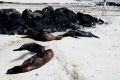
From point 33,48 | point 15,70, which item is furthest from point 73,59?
point 15,70

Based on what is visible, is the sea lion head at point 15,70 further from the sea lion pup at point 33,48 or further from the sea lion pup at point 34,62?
the sea lion pup at point 33,48

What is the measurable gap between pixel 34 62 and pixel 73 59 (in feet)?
→ 7.89

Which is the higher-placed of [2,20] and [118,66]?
[2,20]

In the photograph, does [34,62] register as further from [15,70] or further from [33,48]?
[33,48]

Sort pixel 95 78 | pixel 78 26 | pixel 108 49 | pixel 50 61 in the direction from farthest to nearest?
pixel 78 26
pixel 108 49
pixel 50 61
pixel 95 78

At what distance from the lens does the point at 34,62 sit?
474 inches

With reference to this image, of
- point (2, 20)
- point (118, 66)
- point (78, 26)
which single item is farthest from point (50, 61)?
point (78, 26)

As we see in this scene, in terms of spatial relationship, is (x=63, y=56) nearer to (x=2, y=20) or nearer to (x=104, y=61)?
(x=104, y=61)

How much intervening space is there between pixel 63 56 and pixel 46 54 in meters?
1.17

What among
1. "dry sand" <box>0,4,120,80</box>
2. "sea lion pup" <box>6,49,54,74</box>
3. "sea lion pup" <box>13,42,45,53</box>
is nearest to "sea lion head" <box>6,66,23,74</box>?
"sea lion pup" <box>6,49,54,74</box>

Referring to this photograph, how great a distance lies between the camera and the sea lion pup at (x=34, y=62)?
37.1 feet

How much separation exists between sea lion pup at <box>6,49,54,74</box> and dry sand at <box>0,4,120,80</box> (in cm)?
19

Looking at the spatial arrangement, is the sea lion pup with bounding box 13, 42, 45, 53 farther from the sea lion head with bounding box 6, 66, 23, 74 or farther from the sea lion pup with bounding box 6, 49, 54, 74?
the sea lion head with bounding box 6, 66, 23, 74

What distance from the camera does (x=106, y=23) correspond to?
24.3 m
